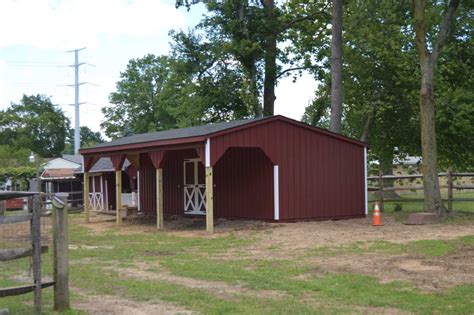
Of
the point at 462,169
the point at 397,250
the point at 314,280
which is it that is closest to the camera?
the point at 314,280

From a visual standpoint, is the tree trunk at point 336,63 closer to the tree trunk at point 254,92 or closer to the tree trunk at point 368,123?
the tree trunk at point 368,123

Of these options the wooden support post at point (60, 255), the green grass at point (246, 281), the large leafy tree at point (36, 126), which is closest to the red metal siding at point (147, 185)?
the green grass at point (246, 281)

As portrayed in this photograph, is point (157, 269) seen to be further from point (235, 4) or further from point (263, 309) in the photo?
point (235, 4)

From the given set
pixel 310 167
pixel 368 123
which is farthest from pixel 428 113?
pixel 368 123

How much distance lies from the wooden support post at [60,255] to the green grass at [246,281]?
215mm

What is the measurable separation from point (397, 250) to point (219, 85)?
2060 cm

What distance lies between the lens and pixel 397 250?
1126 centimetres

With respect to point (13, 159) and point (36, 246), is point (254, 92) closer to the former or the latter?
point (36, 246)

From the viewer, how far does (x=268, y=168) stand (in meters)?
17.7

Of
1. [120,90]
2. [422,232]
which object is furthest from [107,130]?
[422,232]

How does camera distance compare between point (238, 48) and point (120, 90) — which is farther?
point (120, 90)

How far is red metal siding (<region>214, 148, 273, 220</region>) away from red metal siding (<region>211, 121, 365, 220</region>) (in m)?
0.54

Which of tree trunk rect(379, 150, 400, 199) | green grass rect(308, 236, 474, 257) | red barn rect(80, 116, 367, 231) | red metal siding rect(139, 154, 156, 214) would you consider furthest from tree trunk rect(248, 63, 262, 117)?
green grass rect(308, 236, 474, 257)

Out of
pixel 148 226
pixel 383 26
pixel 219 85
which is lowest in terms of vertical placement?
pixel 148 226
